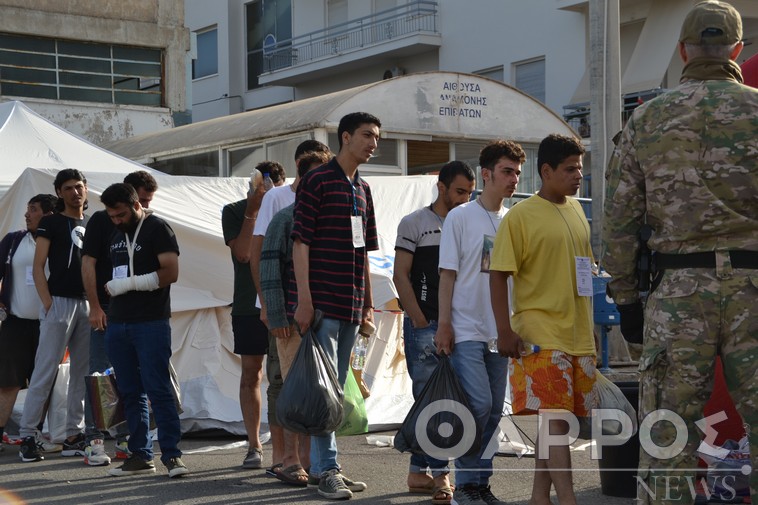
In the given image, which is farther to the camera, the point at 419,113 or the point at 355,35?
the point at 355,35

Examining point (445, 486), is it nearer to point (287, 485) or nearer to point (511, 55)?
point (287, 485)

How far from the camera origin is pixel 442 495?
635 centimetres

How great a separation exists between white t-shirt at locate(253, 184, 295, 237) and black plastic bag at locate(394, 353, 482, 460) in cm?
177

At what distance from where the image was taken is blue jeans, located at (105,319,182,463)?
734 centimetres

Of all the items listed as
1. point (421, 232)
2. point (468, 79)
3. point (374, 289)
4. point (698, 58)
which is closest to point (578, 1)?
point (468, 79)

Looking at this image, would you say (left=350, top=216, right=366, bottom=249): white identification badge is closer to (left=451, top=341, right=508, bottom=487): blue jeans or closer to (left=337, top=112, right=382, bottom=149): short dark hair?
(left=337, top=112, right=382, bottom=149): short dark hair

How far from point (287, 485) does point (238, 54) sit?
32.1 m

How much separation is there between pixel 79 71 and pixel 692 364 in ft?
71.6

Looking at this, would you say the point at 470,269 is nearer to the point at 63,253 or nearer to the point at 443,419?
the point at 443,419

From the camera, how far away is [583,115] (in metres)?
26.0

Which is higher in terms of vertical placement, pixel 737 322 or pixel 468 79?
pixel 468 79

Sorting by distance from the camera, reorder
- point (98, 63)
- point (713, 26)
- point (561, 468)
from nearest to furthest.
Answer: point (713, 26)
point (561, 468)
point (98, 63)

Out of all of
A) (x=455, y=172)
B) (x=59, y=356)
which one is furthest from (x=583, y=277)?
(x=59, y=356)

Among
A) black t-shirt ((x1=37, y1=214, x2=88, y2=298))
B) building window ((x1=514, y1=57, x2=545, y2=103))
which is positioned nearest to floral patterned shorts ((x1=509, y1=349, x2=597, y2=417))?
black t-shirt ((x1=37, y1=214, x2=88, y2=298))
